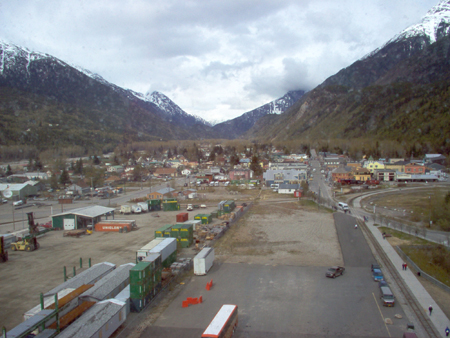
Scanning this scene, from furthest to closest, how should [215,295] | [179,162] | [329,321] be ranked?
[179,162] → [215,295] → [329,321]

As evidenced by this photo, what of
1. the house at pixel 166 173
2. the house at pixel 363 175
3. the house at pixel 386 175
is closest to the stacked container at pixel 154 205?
the house at pixel 166 173

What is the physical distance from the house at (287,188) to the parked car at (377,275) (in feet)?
64.8

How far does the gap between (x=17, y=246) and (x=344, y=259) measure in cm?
1407

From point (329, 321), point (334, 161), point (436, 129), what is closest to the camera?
point (329, 321)

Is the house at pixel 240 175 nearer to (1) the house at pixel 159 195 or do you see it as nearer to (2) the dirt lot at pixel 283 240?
(1) the house at pixel 159 195

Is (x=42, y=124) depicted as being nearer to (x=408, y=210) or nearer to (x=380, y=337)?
(x=408, y=210)

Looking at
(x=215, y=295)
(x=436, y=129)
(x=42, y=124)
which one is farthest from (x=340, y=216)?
(x=42, y=124)

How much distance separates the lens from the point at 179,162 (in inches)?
2318

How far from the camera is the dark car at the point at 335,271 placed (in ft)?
33.1

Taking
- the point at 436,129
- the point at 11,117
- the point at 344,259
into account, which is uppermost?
the point at 11,117

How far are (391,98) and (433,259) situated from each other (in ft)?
301

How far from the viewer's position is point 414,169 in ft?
117

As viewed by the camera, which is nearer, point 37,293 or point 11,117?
point 37,293

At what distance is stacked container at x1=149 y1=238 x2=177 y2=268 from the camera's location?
33.6ft
